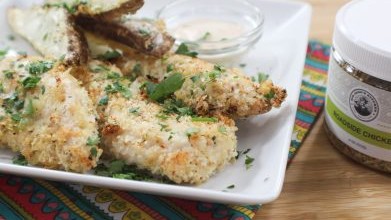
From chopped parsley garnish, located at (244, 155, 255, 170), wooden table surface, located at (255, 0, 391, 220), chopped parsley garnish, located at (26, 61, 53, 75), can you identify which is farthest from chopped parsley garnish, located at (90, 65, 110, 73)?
wooden table surface, located at (255, 0, 391, 220)

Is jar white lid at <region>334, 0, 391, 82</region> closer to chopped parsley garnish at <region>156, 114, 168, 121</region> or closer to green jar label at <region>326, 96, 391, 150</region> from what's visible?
green jar label at <region>326, 96, 391, 150</region>

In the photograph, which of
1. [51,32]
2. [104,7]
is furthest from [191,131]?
[51,32]

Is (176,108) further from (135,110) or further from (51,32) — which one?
(51,32)

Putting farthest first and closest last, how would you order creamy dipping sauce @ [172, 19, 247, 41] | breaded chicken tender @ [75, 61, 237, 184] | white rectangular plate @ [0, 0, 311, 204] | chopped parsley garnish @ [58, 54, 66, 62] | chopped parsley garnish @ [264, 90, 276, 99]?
1. creamy dipping sauce @ [172, 19, 247, 41]
2. chopped parsley garnish @ [58, 54, 66, 62]
3. chopped parsley garnish @ [264, 90, 276, 99]
4. breaded chicken tender @ [75, 61, 237, 184]
5. white rectangular plate @ [0, 0, 311, 204]

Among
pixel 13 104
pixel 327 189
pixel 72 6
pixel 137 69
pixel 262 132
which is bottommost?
pixel 327 189

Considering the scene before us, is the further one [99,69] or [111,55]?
[111,55]

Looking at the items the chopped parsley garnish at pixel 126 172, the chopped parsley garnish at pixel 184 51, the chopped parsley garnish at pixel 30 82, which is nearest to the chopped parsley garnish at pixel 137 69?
the chopped parsley garnish at pixel 184 51

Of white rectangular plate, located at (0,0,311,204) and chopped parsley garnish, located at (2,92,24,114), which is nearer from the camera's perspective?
white rectangular plate, located at (0,0,311,204)
